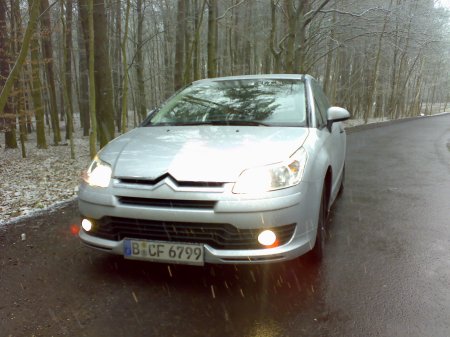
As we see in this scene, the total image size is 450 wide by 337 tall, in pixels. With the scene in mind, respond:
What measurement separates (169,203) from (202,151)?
51 centimetres

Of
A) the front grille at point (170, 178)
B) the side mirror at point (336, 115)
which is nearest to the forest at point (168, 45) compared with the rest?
the front grille at point (170, 178)

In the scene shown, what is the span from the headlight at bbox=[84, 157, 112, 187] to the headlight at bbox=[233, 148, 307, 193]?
3.32ft

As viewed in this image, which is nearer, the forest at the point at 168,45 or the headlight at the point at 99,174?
the headlight at the point at 99,174

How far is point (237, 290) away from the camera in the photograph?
2.79m

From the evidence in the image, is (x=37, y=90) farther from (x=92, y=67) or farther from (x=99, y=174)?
(x=99, y=174)

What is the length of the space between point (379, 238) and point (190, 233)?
2.31 metres

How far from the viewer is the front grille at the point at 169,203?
2482 mm

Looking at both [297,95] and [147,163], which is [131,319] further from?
[297,95]

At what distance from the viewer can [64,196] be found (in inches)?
234

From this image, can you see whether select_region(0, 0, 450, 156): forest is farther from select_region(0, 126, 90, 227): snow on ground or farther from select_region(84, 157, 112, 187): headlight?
select_region(84, 157, 112, 187): headlight

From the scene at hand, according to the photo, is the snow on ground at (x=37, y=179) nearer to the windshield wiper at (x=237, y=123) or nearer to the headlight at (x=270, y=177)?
the windshield wiper at (x=237, y=123)

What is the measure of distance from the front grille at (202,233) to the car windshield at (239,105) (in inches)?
48.5

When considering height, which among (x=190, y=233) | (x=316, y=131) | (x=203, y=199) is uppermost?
(x=316, y=131)

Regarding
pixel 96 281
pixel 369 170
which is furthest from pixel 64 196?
pixel 369 170
